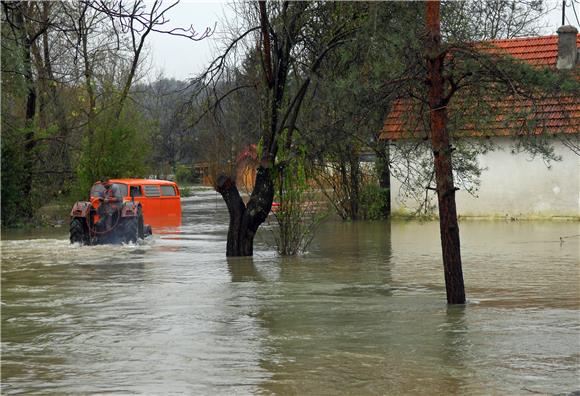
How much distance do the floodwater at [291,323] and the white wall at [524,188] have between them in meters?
9.12

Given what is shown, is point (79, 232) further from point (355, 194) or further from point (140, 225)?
point (355, 194)

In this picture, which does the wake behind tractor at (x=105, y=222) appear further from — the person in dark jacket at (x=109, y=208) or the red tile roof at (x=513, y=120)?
the red tile roof at (x=513, y=120)

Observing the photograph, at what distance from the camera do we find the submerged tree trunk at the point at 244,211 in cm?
2233

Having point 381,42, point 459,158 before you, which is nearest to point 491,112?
point 459,158

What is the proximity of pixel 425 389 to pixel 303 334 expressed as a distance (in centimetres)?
333

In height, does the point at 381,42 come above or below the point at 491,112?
above

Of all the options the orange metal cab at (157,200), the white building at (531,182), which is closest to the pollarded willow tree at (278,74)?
the white building at (531,182)

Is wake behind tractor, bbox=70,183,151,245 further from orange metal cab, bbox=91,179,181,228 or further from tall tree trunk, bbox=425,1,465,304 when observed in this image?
tall tree trunk, bbox=425,1,465,304

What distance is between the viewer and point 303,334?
1261 cm

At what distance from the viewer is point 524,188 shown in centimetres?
3428

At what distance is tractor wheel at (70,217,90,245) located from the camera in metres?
26.2

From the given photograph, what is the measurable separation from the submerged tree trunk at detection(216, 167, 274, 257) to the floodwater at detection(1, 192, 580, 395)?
0.49 metres

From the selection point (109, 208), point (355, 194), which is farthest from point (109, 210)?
point (355, 194)

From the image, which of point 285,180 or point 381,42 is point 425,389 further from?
point 285,180
